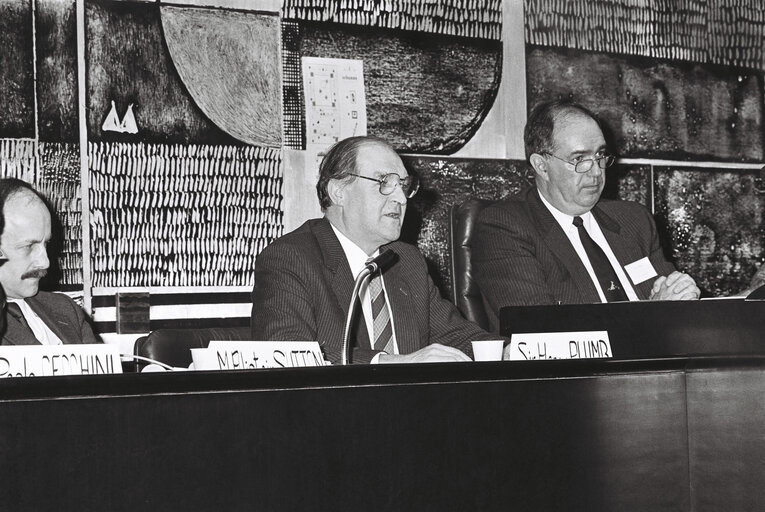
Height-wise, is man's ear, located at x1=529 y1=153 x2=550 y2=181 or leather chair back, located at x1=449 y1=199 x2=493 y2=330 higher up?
man's ear, located at x1=529 y1=153 x2=550 y2=181

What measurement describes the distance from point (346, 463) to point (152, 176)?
1.83 meters

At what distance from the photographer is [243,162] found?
3246 mm

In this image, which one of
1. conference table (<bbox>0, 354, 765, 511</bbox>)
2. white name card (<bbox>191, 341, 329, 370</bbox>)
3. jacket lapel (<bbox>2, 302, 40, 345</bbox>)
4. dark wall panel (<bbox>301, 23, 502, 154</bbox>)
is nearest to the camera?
conference table (<bbox>0, 354, 765, 511</bbox>)

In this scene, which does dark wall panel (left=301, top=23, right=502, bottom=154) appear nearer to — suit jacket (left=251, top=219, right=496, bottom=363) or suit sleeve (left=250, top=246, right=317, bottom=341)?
suit jacket (left=251, top=219, right=496, bottom=363)

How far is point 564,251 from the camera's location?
2.92 m

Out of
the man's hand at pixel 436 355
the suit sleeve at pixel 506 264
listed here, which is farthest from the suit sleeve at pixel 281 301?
the suit sleeve at pixel 506 264

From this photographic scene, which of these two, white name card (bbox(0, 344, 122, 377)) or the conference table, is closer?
the conference table

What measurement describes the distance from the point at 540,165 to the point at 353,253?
0.79m

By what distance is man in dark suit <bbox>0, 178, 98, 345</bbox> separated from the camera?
249 centimetres

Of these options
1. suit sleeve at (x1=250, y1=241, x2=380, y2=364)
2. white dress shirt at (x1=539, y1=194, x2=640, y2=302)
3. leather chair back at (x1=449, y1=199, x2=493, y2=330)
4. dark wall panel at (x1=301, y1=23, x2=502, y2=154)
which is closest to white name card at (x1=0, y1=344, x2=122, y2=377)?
suit sleeve at (x1=250, y1=241, x2=380, y2=364)

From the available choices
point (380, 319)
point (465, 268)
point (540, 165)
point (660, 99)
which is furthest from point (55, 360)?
point (660, 99)

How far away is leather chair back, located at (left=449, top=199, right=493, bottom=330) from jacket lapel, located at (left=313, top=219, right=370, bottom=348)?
1.54ft

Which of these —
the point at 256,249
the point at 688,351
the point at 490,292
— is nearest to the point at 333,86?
the point at 256,249

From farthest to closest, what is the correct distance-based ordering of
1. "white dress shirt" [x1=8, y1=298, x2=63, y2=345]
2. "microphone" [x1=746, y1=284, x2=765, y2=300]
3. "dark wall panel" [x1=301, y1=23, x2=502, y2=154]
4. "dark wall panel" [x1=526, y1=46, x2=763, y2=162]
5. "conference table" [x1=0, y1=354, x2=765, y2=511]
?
1. "dark wall panel" [x1=526, y1=46, x2=763, y2=162]
2. "dark wall panel" [x1=301, y1=23, x2=502, y2=154]
3. "white dress shirt" [x1=8, y1=298, x2=63, y2=345]
4. "microphone" [x1=746, y1=284, x2=765, y2=300]
5. "conference table" [x1=0, y1=354, x2=765, y2=511]
